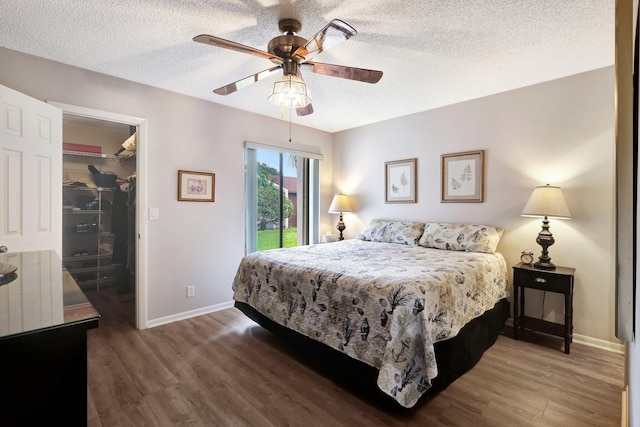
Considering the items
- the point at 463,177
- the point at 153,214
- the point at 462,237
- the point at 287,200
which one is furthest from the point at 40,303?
the point at 287,200

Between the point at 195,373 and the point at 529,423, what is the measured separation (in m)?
→ 2.17

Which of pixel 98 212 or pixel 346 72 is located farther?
pixel 98 212

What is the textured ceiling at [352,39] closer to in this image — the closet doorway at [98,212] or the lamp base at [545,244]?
the lamp base at [545,244]

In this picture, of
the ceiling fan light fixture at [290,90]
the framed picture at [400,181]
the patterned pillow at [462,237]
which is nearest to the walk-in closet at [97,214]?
the ceiling fan light fixture at [290,90]

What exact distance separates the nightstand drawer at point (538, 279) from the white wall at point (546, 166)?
0.38 metres

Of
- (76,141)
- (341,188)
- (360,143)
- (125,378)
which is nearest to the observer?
(125,378)

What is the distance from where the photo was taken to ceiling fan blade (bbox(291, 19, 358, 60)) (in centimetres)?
152

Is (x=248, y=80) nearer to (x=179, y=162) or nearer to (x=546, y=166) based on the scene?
(x=179, y=162)

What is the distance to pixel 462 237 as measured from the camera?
3.16m

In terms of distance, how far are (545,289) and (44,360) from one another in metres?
3.27

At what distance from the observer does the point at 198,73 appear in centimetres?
274

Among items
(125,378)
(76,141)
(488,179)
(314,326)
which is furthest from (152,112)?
(488,179)

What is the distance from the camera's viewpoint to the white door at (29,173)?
2.13 meters

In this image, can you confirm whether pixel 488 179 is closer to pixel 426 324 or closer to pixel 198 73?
pixel 426 324
